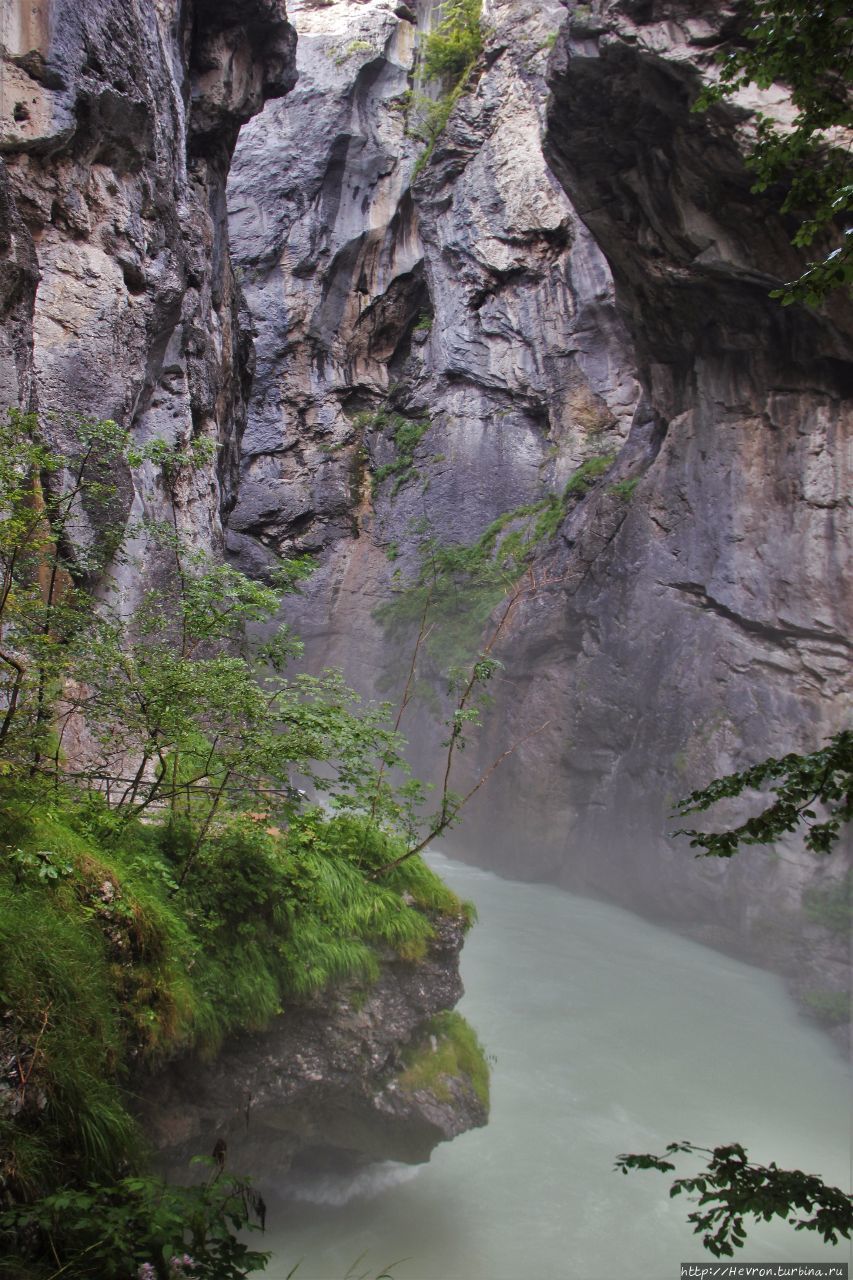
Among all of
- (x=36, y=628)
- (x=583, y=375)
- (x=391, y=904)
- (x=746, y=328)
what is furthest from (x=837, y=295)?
(x=36, y=628)

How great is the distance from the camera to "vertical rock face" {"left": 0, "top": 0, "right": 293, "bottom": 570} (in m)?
6.25

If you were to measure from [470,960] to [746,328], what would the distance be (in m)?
9.72

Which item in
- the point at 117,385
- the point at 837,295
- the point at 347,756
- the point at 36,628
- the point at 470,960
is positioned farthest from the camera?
the point at 470,960

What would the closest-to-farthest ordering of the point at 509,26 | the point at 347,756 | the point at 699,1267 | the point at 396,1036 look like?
the point at 347,756 < the point at 396,1036 < the point at 699,1267 < the point at 509,26

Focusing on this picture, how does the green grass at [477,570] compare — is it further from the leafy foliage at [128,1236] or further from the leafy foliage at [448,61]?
the leafy foliage at [128,1236]

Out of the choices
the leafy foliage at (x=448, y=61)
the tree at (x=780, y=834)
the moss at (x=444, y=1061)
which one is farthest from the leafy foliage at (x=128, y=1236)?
the leafy foliage at (x=448, y=61)

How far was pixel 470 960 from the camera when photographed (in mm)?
10859

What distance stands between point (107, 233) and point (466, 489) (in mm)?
12650

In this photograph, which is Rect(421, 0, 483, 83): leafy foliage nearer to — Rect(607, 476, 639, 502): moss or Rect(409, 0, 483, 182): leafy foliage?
Rect(409, 0, 483, 182): leafy foliage

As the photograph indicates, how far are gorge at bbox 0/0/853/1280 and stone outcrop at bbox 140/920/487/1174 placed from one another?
29 mm

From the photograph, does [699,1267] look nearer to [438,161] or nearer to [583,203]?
[583,203]

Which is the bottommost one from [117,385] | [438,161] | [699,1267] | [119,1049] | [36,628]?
[699,1267]

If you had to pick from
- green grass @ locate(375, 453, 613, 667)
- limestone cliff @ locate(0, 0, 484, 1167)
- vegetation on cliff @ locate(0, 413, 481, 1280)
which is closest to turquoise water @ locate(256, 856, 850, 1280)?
limestone cliff @ locate(0, 0, 484, 1167)

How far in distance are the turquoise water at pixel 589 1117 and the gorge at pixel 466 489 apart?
0.06 metres
